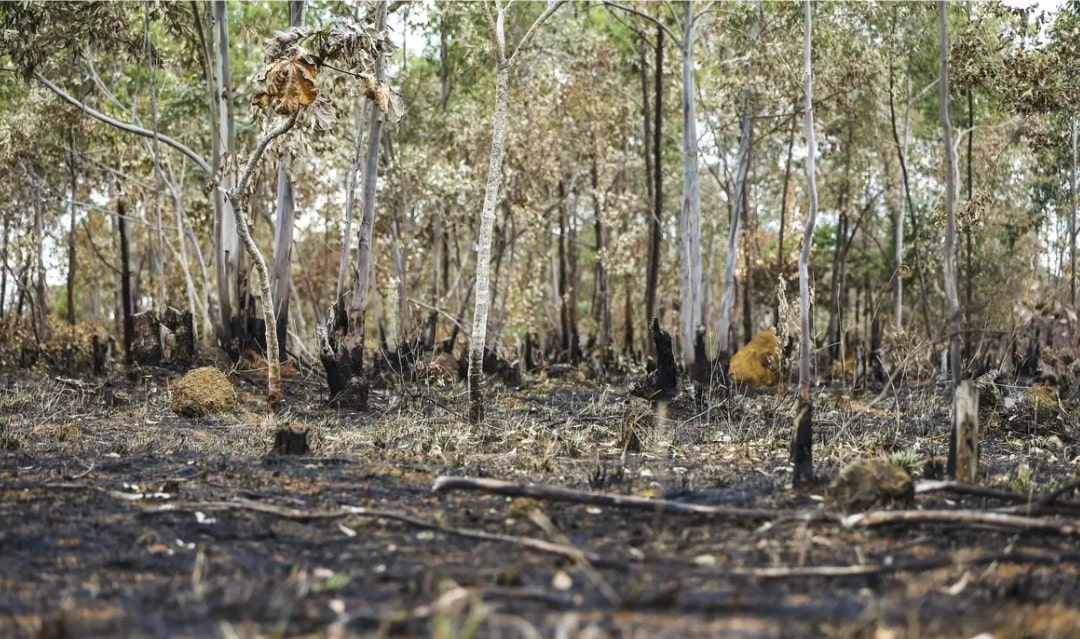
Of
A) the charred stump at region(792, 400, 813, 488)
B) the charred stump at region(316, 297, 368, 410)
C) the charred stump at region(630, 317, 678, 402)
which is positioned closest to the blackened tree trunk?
the charred stump at region(316, 297, 368, 410)

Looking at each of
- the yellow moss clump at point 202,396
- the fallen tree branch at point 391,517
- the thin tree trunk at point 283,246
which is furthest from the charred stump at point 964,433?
the thin tree trunk at point 283,246

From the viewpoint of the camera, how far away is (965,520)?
14.4ft

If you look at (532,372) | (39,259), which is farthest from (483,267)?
(39,259)

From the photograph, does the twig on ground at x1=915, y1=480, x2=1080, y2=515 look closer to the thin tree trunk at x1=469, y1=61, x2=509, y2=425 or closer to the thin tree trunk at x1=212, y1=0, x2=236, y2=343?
the thin tree trunk at x1=469, y1=61, x2=509, y2=425

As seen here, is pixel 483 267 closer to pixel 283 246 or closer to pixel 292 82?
pixel 292 82

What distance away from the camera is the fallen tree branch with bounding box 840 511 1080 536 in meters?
4.38

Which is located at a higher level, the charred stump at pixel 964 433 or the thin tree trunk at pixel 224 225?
the thin tree trunk at pixel 224 225

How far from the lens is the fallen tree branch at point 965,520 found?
438 centimetres

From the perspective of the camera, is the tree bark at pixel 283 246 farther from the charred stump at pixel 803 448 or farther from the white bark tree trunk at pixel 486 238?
the charred stump at pixel 803 448

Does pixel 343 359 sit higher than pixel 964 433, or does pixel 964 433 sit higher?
pixel 343 359

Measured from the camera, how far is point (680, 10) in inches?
813

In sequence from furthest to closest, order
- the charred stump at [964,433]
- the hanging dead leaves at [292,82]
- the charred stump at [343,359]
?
1. the charred stump at [343,359]
2. the hanging dead leaves at [292,82]
3. the charred stump at [964,433]

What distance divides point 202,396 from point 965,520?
24.2ft

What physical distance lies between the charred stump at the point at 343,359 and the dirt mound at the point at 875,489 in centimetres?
648
